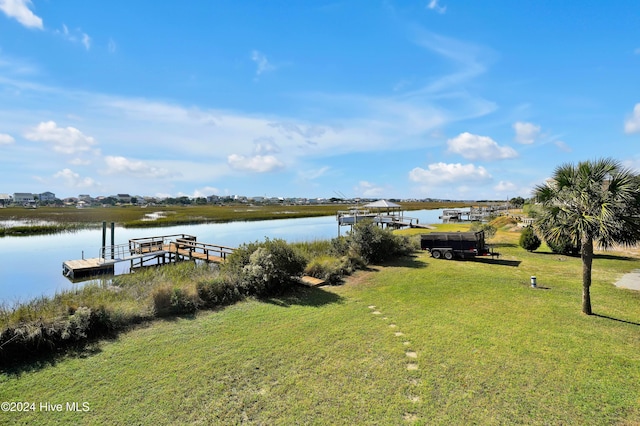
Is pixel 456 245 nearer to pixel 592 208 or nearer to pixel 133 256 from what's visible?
pixel 592 208

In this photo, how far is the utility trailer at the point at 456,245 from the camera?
50.0 ft

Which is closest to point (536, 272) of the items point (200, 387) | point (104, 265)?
point (200, 387)

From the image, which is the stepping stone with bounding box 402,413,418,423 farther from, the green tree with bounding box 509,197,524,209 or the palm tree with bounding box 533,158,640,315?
the green tree with bounding box 509,197,524,209

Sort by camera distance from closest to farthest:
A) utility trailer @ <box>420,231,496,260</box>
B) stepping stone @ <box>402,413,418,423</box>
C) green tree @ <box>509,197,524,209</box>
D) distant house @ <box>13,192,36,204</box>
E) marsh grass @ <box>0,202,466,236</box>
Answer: stepping stone @ <box>402,413,418,423</box>
utility trailer @ <box>420,231,496,260</box>
marsh grass @ <box>0,202,466,236</box>
green tree @ <box>509,197,524,209</box>
distant house @ <box>13,192,36,204</box>

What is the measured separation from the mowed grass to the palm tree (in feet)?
6.39

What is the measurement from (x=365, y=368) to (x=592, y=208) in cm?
649

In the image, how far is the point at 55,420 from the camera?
408 cm

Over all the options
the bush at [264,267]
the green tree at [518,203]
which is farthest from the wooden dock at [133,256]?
the green tree at [518,203]

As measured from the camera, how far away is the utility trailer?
15227 millimetres

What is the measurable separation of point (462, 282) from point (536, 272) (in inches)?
159

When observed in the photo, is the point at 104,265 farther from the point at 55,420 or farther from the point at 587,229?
the point at 587,229

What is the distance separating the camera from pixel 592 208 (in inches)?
281

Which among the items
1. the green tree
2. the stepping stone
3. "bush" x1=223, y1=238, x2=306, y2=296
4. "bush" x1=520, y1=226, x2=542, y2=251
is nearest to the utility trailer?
"bush" x1=520, y1=226, x2=542, y2=251

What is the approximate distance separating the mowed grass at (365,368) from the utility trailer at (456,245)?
251 inches
